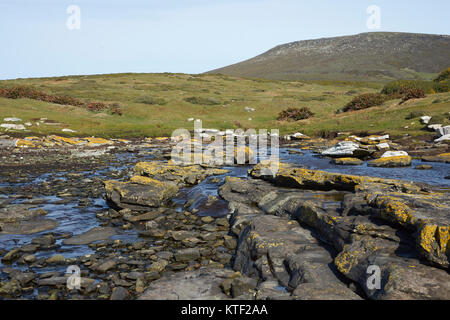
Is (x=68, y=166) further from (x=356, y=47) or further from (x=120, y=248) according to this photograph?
(x=356, y=47)

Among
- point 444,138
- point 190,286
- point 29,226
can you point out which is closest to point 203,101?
point 444,138

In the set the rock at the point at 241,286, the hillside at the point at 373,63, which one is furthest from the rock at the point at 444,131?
the hillside at the point at 373,63

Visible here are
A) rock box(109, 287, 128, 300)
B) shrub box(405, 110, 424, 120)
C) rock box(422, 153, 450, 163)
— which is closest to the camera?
rock box(109, 287, 128, 300)

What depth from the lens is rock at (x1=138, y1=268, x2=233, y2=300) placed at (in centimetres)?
714

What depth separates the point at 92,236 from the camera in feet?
37.1

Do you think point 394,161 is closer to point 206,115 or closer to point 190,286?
point 190,286

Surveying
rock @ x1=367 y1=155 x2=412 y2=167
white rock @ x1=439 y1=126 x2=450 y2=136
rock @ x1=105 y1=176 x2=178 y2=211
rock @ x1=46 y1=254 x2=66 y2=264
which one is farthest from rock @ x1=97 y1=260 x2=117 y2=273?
A: white rock @ x1=439 y1=126 x2=450 y2=136

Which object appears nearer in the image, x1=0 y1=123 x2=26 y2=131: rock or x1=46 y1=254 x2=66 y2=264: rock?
x1=46 y1=254 x2=66 y2=264: rock

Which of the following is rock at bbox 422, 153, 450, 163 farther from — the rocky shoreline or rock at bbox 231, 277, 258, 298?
rock at bbox 231, 277, 258, 298

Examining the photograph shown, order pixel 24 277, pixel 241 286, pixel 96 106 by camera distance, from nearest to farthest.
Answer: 1. pixel 241 286
2. pixel 24 277
3. pixel 96 106

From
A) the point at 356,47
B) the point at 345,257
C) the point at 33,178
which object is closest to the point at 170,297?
the point at 345,257

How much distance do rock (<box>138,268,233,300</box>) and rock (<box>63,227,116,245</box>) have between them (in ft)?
12.9

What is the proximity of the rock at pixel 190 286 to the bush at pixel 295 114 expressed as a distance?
43729 mm

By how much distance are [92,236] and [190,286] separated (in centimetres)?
512
